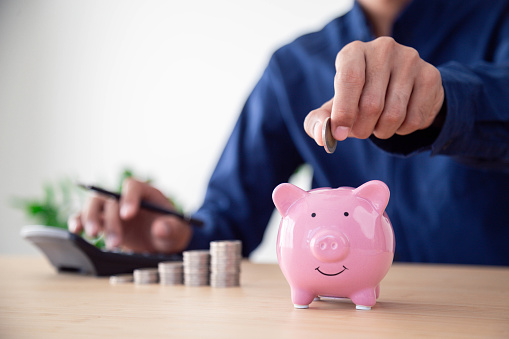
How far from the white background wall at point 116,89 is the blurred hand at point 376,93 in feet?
10.6

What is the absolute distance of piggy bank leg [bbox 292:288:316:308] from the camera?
59cm

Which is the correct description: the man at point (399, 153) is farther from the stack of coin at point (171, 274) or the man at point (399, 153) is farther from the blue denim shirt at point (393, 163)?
the stack of coin at point (171, 274)

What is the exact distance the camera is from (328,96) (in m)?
1.55

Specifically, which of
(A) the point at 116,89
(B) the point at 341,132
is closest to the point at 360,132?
(B) the point at 341,132

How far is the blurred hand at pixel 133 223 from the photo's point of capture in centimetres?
114

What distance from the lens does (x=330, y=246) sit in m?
0.56

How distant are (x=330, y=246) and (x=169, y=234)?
739mm

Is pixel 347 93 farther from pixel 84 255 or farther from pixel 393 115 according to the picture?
pixel 84 255

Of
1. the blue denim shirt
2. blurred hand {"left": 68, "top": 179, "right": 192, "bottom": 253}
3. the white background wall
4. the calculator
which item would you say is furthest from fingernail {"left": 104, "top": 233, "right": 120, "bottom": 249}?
the white background wall

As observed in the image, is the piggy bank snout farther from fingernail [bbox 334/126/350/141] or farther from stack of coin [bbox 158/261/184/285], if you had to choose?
stack of coin [bbox 158/261/184/285]

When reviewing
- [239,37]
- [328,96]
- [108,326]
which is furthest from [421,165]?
[239,37]

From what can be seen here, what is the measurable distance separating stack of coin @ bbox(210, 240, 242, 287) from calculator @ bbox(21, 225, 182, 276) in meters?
0.23

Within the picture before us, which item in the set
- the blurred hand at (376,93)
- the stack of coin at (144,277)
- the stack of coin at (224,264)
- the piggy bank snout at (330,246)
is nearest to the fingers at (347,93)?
the blurred hand at (376,93)

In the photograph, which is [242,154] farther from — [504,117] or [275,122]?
[504,117]
